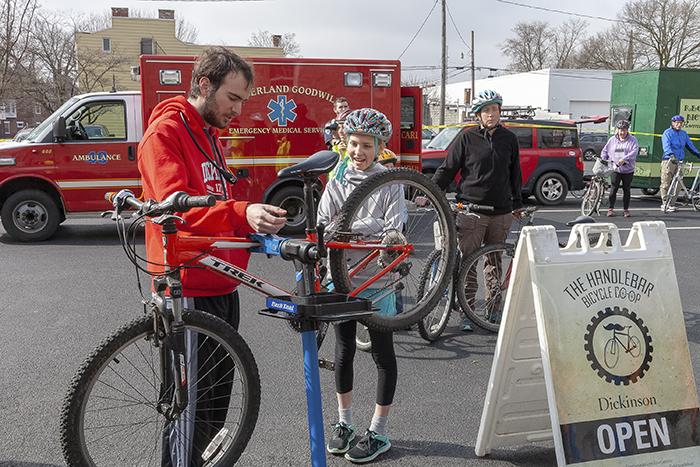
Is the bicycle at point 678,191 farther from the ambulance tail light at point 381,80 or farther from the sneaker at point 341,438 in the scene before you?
the sneaker at point 341,438

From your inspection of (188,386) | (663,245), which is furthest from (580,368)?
(188,386)

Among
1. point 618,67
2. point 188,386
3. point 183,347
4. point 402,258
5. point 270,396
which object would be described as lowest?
point 270,396

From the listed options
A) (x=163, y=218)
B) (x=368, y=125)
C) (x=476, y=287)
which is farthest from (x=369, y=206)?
(x=476, y=287)

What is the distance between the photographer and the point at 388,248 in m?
3.05

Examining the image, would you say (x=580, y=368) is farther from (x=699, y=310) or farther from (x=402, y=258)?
(x=699, y=310)

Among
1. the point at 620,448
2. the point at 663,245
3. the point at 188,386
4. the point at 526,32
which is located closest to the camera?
the point at 188,386

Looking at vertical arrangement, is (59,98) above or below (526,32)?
below

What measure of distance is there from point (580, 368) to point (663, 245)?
802mm

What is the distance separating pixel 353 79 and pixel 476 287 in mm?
5647

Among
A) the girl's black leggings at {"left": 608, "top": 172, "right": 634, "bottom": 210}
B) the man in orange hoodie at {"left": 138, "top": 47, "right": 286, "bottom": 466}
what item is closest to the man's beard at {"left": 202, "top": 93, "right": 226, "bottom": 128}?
the man in orange hoodie at {"left": 138, "top": 47, "right": 286, "bottom": 466}

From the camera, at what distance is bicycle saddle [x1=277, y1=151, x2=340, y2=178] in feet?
8.26

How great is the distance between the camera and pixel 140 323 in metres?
2.44

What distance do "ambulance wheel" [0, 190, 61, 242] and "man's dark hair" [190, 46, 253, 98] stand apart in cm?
808

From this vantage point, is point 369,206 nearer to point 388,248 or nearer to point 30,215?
point 388,248
